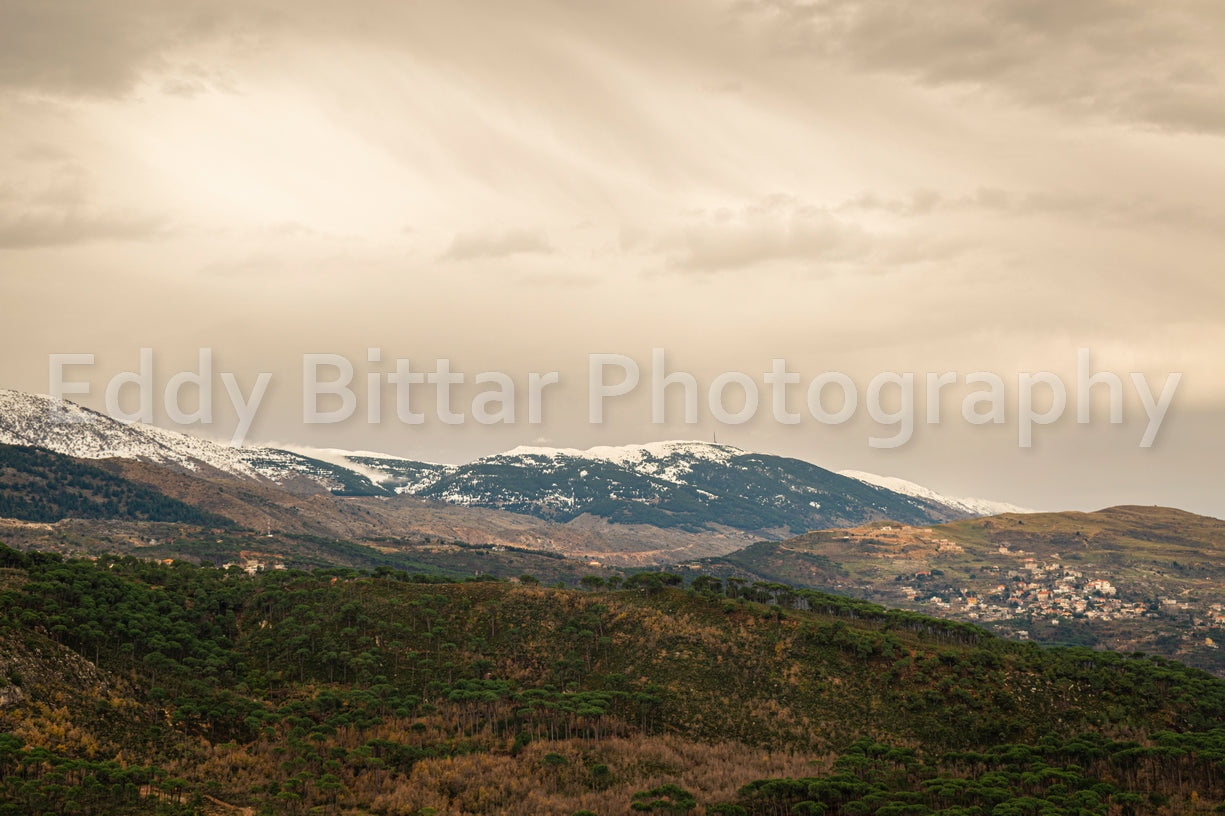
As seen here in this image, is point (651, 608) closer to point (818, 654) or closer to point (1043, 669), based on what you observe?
point (818, 654)

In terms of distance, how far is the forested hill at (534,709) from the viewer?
109 metres

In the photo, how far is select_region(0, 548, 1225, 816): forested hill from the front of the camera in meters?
109

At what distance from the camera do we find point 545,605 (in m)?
185

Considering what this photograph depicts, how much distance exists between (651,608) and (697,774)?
62.1 metres

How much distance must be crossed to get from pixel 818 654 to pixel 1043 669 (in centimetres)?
3996

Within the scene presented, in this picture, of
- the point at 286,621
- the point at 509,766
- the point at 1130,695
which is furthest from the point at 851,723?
the point at 286,621

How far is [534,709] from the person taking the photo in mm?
142500

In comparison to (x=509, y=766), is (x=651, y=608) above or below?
above

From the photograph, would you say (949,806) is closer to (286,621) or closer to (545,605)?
(545,605)

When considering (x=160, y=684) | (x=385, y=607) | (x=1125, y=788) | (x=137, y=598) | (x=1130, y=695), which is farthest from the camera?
(x=385, y=607)

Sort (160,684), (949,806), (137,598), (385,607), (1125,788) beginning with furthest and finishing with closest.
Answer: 1. (385,607)
2. (137,598)
3. (160,684)
4. (1125,788)
5. (949,806)

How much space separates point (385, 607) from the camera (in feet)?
583

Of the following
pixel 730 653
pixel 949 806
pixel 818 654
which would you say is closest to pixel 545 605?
pixel 730 653

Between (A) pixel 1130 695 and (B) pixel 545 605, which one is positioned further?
(B) pixel 545 605
